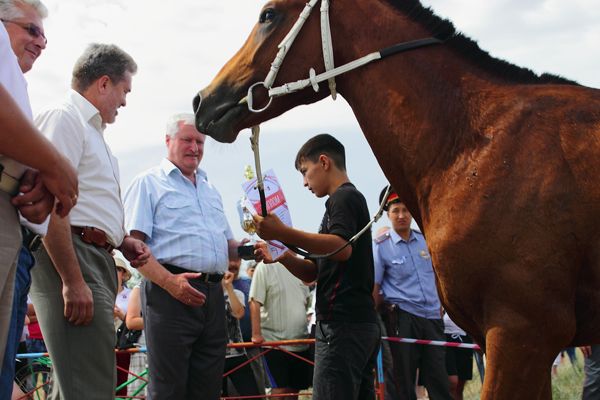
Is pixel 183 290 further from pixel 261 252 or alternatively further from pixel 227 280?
pixel 227 280

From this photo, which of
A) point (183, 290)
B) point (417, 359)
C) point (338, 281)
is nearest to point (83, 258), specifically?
point (183, 290)

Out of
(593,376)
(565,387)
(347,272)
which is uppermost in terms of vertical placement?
(347,272)

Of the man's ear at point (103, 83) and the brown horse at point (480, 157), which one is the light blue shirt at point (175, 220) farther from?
the brown horse at point (480, 157)

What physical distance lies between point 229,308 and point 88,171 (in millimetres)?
3908

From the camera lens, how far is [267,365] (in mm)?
6254

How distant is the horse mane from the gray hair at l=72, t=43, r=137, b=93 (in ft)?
6.32

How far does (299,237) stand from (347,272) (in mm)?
646

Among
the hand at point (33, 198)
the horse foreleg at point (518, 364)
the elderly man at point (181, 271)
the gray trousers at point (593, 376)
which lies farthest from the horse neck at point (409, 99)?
the gray trousers at point (593, 376)

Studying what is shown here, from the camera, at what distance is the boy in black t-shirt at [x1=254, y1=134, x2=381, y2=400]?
11.4ft

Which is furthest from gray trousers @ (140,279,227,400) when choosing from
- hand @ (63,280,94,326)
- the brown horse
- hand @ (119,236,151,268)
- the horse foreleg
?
the horse foreleg

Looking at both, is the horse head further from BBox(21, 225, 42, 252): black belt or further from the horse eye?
BBox(21, 225, 42, 252): black belt

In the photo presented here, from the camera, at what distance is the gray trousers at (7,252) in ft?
5.58

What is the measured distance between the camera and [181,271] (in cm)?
390

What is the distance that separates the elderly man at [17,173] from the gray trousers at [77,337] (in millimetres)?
901
